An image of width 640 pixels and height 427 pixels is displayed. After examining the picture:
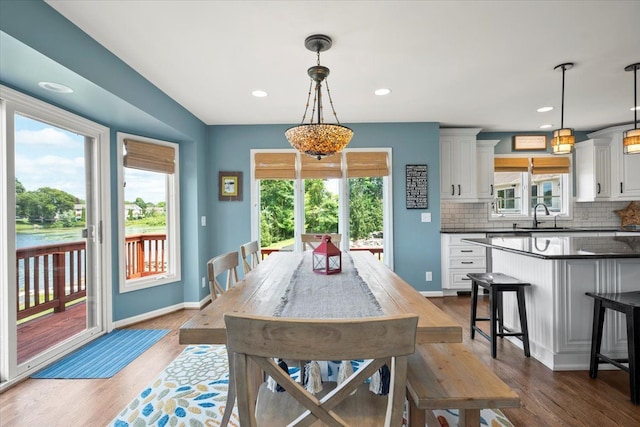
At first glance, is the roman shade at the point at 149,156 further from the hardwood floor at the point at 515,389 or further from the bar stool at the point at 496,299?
the bar stool at the point at 496,299

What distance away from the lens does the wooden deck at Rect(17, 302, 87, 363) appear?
2443 millimetres

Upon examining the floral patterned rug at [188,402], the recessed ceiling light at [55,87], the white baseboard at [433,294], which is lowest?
the floral patterned rug at [188,402]

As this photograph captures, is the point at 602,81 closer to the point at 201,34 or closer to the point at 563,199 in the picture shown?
the point at 563,199

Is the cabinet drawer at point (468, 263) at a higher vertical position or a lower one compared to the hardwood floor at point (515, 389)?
higher

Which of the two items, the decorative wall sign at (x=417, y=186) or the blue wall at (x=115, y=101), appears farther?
the decorative wall sign at (x=417, y=186)

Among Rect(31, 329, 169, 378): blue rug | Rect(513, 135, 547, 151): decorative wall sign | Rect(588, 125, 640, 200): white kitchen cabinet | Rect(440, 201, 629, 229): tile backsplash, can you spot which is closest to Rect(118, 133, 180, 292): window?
Rect(31, 329, 169, 378): blue rug

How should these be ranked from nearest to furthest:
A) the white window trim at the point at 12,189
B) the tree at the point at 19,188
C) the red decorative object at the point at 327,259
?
the red decorative object at the point at 327,259 → the white window trim at the point at 12,189 → the tree at the point at 19,188

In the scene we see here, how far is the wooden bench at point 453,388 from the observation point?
47.2 inches

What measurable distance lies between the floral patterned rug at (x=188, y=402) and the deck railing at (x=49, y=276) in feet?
3.95

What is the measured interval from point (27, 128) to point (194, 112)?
1.70 meters

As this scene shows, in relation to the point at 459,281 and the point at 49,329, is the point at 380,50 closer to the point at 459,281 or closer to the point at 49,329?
the point at 459,281

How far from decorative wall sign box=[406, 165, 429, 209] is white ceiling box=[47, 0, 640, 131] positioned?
843mm

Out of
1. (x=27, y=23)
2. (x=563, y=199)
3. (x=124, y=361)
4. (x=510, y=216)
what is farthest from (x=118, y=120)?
(x=563, y=199)

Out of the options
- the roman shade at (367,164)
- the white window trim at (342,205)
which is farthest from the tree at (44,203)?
the roman shade at (367,164)
